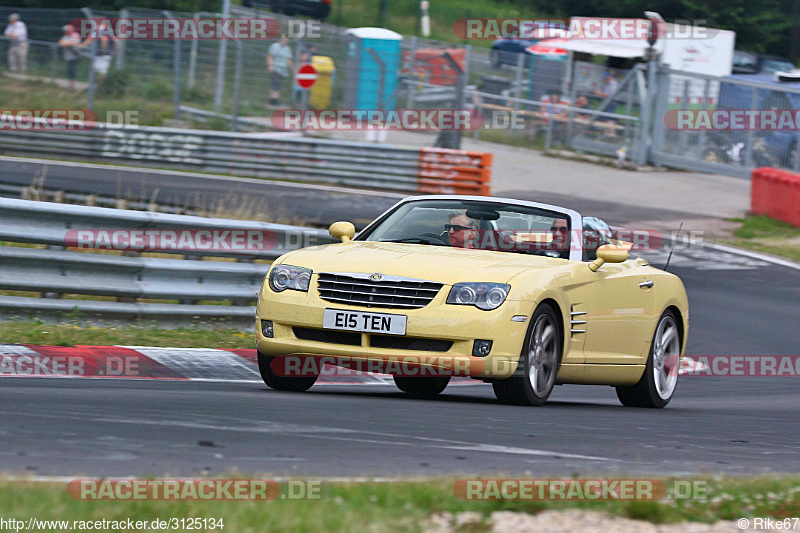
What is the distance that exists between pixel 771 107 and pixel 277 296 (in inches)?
883

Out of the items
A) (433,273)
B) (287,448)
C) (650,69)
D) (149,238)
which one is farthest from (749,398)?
(650,69)

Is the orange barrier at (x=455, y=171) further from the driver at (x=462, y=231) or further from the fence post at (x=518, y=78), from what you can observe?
the driver at (x=462, y=231)

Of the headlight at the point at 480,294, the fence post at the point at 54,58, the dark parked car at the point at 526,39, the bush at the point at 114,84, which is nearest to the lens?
the headlight at the point at 480,294

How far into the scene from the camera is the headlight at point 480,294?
7.46 metres

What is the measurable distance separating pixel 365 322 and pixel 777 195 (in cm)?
1795

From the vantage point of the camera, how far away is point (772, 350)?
1357 centimetres

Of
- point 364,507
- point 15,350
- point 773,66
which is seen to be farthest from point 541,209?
point 773,66

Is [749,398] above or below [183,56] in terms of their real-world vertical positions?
below

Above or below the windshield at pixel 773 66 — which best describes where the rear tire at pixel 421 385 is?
below

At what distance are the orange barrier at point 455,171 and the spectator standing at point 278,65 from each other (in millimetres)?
4764

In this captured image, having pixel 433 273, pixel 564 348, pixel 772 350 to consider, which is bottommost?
pixel 772 350

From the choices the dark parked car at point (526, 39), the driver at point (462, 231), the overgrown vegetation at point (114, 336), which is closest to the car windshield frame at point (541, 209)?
the driver at point (462, 231)

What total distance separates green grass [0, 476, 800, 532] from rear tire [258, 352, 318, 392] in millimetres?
3506

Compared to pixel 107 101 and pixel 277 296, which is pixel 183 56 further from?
pixel 277 296
